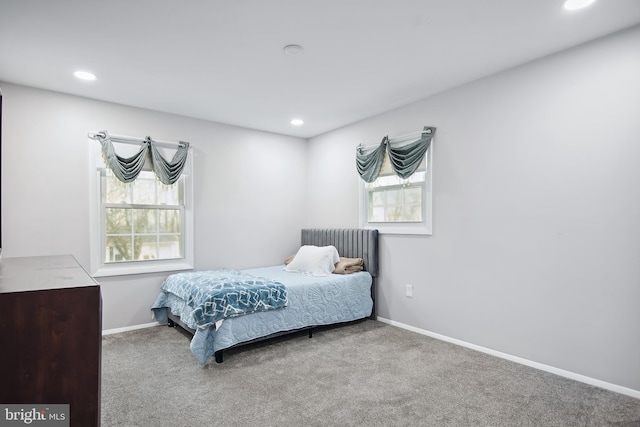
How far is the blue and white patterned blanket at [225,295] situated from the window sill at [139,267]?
52cm

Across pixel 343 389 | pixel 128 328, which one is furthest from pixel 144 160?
pixel 343 389

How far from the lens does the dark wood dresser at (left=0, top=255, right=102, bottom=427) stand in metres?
1.01

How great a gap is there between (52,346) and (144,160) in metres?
3.34

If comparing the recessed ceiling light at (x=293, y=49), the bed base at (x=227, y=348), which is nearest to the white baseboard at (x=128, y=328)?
the bed base at (x=227, y=348)

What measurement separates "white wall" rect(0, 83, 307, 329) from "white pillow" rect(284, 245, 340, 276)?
84 cm

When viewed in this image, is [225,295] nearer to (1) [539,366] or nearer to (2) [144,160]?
(2) [144,160]

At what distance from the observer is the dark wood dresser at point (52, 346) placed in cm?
101

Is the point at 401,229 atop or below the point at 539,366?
atop

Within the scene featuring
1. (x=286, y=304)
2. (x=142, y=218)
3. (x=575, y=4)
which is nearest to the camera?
(x=575, y=4)

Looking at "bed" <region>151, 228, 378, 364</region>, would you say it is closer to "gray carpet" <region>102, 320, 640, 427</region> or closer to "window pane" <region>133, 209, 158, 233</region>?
"gray carpet" <region>102, 320, 640, 427</region>

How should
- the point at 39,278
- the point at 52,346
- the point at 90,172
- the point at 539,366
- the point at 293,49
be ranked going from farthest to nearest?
the point at 90,172
the point at 539,366
the point at 293,49
the point at 39,278
the point at 52,346

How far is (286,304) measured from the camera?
347 centimetres

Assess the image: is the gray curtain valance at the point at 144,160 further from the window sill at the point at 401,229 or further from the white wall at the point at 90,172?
the window sill at the point at 401,229

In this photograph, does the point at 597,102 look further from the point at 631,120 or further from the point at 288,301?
the point at 288,301
